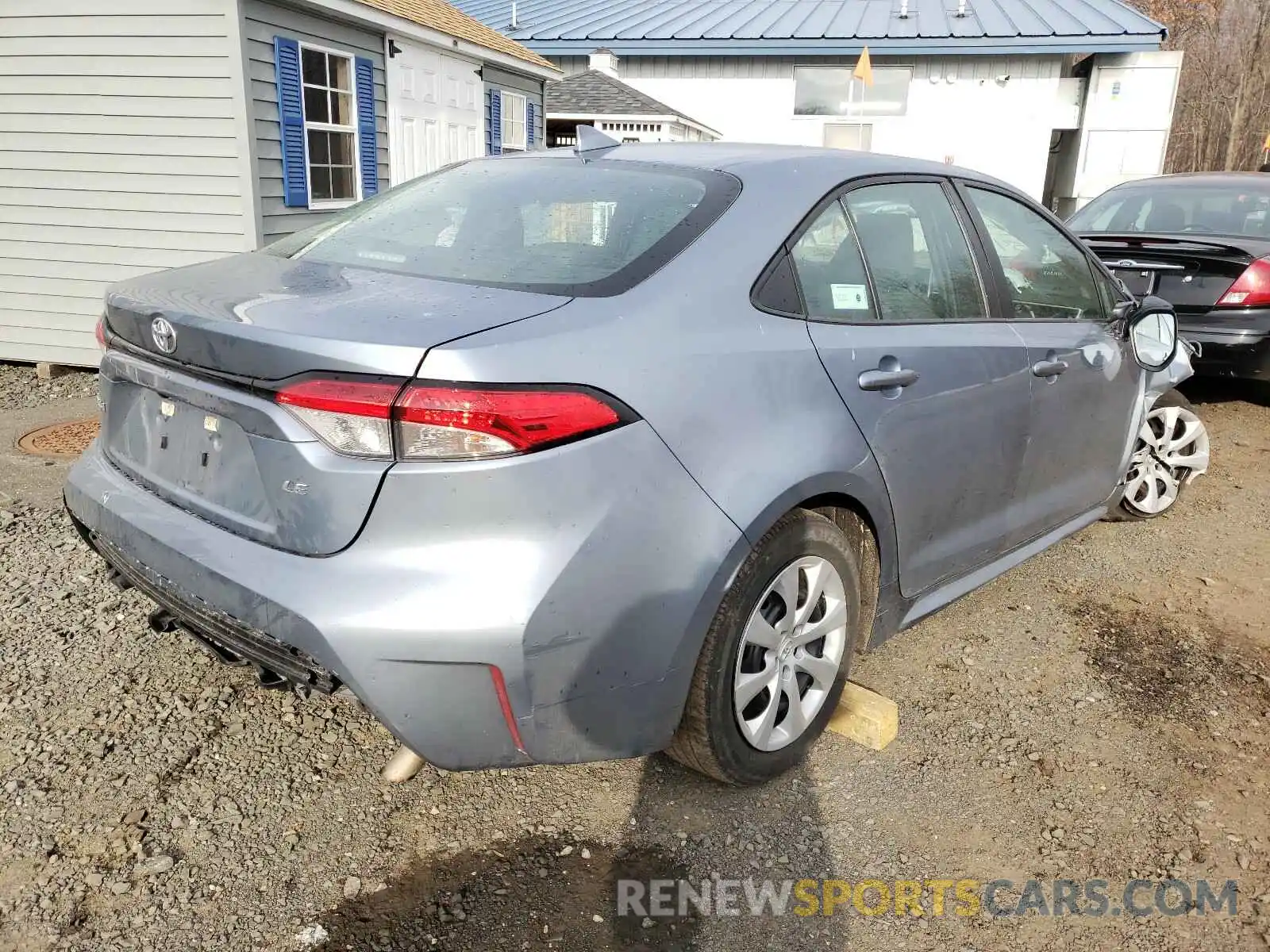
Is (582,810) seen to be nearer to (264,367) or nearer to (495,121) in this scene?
(264,367)

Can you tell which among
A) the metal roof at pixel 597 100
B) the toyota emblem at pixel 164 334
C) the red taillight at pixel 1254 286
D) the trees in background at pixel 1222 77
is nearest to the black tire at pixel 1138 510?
the red taillight at pixel 1254 286

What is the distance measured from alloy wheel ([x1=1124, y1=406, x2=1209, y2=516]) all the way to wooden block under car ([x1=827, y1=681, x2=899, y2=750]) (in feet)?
7.75

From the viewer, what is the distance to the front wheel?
4535 millimetres

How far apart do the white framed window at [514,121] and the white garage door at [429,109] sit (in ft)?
2.78

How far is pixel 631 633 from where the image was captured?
2031mm

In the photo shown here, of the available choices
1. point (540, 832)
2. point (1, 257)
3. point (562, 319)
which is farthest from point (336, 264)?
point (1, 257)

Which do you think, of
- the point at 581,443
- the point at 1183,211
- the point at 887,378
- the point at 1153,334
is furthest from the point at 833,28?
the point at 581,443

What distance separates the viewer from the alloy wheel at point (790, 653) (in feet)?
7.79

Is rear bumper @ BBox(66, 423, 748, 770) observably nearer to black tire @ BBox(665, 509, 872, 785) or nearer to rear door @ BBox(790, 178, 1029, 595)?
black tire @ BBox(665, 509, 872, 785)

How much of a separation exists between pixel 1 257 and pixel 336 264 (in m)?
7.12

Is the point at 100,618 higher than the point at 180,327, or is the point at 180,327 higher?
the point at 180,327

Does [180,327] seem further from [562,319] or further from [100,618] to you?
[100,618]

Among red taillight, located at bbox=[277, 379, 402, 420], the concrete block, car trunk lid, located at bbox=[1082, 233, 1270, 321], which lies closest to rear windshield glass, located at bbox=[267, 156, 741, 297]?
red taillight, located at bbox=[277, 379, 402, 420]

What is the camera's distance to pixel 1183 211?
23.3 feet
